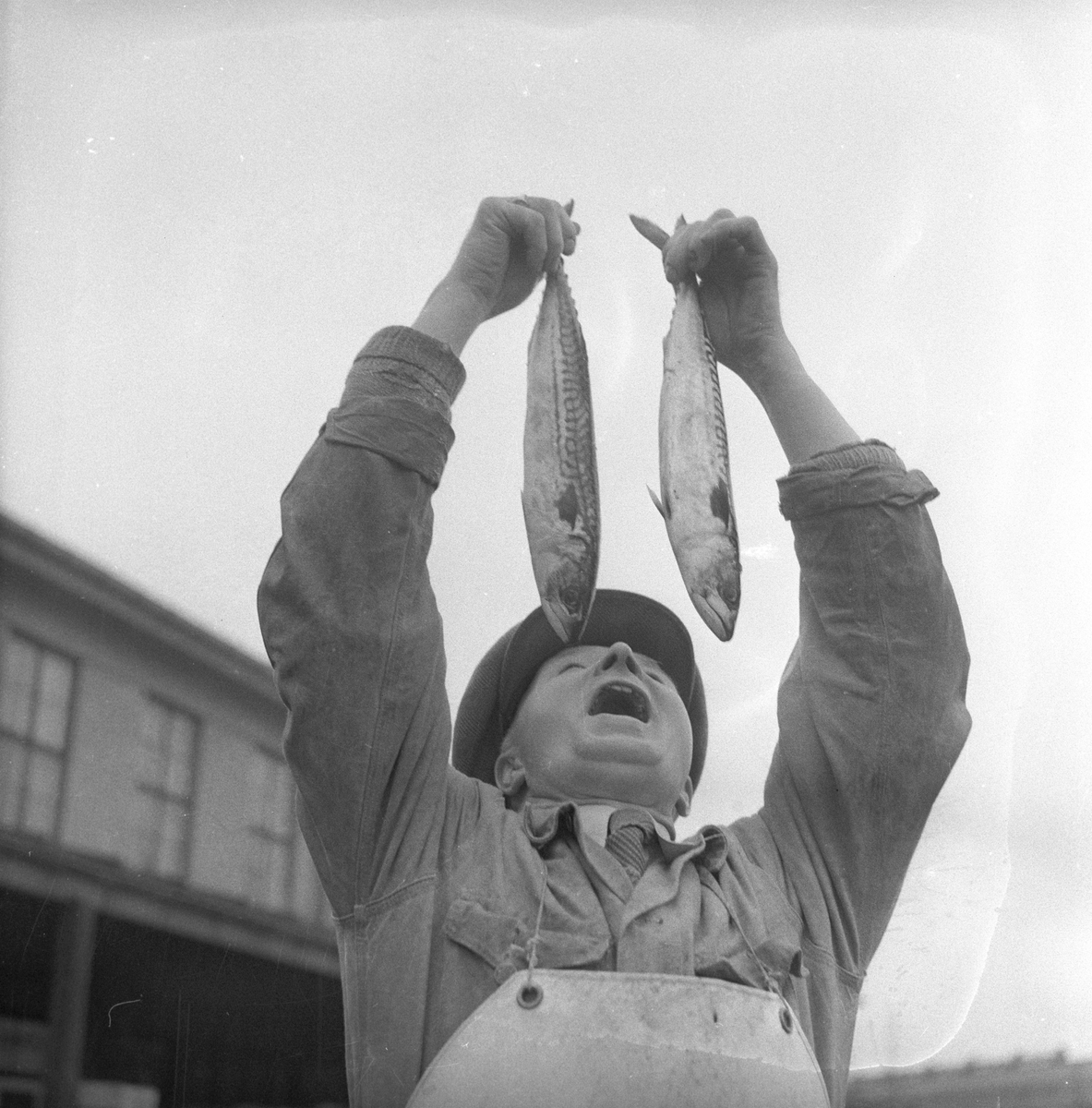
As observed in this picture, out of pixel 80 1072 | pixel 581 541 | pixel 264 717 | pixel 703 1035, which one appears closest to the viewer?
pixel 703 1035

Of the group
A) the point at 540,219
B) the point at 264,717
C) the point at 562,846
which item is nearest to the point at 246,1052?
the point at 264,717

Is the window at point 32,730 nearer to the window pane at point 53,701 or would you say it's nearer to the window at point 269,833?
the window pane at point 53,701

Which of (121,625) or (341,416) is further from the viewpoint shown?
(121,625)

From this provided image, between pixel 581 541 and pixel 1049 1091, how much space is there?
1.43 m

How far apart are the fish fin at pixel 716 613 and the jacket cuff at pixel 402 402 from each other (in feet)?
1.59

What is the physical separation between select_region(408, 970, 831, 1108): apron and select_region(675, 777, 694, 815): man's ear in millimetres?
719

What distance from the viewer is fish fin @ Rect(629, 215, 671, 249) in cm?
280

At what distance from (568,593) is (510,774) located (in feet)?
1.64

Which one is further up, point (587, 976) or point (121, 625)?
point (121, 625)

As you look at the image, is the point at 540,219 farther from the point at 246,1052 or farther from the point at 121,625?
the point at 246,1052

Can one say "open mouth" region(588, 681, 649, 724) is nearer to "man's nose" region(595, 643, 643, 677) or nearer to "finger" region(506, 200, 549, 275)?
"man's nose" region(595, 643, 643, 677)

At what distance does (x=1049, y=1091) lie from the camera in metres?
2.63

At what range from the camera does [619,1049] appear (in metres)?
1.81

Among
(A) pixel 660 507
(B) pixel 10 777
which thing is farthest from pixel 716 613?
(B) pixel 10 777
